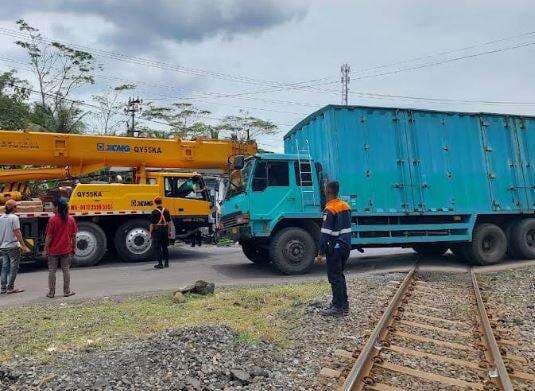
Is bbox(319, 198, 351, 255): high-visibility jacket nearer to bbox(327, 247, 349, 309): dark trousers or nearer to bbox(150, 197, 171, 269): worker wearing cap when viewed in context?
bbox(327, 247, 349, 309): dark trousers

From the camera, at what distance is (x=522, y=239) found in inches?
491

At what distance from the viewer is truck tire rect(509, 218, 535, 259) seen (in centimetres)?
1246

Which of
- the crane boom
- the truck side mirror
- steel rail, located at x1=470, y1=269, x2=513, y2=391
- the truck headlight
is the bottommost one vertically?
steel rail, located at x1=470, y1=269, x2=513, y2=391

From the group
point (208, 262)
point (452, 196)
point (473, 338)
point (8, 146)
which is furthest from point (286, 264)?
point (8, 146)

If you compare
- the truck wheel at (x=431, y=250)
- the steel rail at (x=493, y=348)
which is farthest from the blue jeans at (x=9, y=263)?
the truck wheel at (x=431, y=250)

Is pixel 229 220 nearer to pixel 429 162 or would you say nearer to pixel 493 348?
pixel 429 162

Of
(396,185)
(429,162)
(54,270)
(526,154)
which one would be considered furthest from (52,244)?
(526,154)

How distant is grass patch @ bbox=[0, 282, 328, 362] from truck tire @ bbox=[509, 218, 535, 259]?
21.7 feet

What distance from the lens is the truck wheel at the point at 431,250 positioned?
13365mm

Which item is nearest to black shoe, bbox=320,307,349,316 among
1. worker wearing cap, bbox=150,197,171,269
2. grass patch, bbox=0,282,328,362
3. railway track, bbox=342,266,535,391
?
grass patch, bbox=0,282,328,362

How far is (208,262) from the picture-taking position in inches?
521

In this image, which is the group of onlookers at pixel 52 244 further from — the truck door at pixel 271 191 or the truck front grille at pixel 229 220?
the truck door at pixel 271 191

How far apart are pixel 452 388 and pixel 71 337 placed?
12.7 ft

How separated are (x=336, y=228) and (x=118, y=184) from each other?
27.7ft
